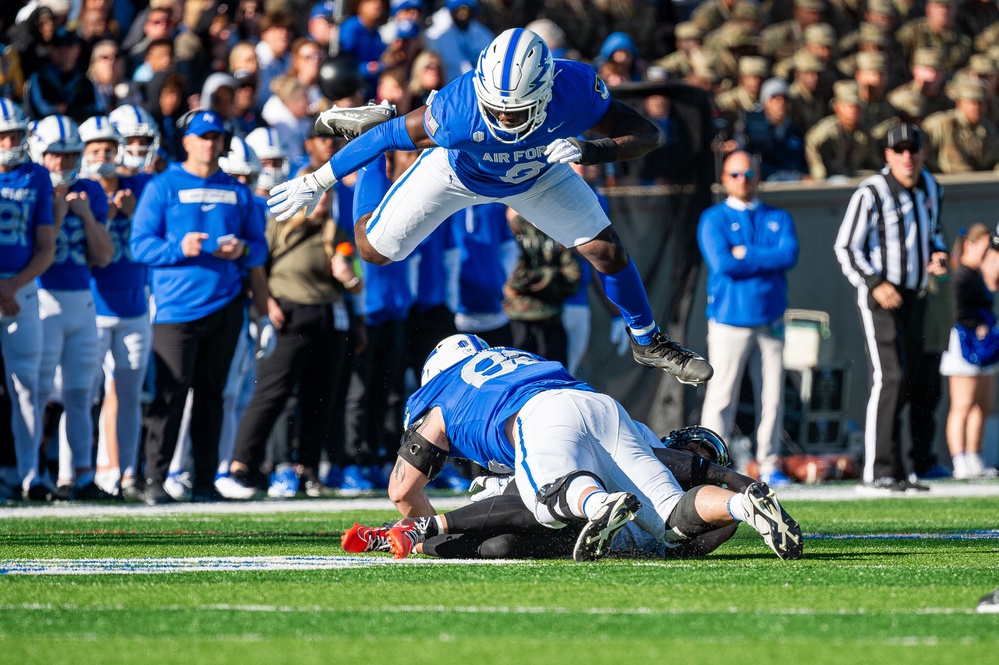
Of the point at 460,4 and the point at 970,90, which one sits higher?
the point at 460,4

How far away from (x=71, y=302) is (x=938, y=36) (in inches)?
418

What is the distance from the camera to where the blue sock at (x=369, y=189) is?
8289 mm

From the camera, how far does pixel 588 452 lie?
625cm

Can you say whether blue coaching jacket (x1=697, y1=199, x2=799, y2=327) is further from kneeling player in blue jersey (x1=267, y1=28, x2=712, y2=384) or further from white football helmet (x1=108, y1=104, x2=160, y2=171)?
white football helmet (x1=108, y1=104, x2=160, y2=171)

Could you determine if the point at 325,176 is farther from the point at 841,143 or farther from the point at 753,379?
the point at 841,143

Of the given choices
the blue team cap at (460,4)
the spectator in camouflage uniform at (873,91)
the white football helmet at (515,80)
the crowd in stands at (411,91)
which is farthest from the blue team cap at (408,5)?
the white football helmet at (515,80)

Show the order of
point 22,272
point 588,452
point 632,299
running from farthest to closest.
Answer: point 22,272 → point 632,299 → point 588,452

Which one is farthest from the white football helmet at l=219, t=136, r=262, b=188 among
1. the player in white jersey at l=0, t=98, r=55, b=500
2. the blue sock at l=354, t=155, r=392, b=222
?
the blue sock at l=354, t=155, r=392, b=222

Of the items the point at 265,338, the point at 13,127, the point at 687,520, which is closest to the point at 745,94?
the point at 265,338

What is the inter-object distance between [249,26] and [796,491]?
6.70 metres

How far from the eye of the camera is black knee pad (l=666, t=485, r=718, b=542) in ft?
20.0

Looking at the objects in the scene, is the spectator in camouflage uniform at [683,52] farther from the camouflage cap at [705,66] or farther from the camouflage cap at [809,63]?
the camouflage cap at [809,63]

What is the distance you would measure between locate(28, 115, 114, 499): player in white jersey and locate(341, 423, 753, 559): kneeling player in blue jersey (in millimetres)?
4143

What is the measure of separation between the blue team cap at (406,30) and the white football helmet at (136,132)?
10.6 ft
